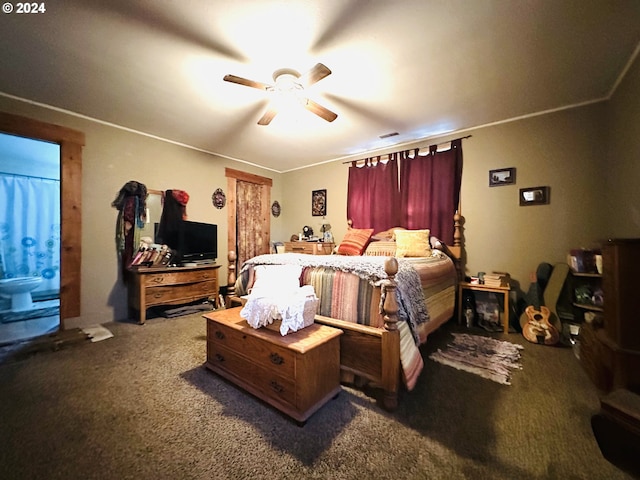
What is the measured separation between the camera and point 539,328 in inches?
93.1

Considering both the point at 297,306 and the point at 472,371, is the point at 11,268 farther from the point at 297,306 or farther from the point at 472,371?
the point at 472,371

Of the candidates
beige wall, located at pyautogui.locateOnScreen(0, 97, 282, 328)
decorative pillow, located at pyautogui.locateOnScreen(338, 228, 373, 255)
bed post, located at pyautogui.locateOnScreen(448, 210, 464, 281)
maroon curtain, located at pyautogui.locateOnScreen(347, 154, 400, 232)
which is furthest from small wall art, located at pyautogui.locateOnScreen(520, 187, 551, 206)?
beige wall, located at pyautogui.locateOnScreen(0, 97, 282, 328)

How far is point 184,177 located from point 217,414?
3322 mm

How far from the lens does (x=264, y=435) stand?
123 cm

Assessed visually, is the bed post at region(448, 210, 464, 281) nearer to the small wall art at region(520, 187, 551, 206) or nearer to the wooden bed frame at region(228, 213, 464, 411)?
the small wall art at region(520, 187, 551, 206)

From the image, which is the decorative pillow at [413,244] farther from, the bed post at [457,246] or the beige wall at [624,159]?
the beige wall at [624,159]

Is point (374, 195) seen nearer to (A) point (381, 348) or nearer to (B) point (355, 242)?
(B) point (355, 242)

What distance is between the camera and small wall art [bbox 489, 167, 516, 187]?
287 centimetres

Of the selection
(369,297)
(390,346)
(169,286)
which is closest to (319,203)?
(169,286)

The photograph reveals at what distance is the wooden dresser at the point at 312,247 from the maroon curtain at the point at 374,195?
0.57 metres

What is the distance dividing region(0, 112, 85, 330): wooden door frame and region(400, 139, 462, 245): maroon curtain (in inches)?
158

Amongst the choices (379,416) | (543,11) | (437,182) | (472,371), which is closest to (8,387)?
(379,416)

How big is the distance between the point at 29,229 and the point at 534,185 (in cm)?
764

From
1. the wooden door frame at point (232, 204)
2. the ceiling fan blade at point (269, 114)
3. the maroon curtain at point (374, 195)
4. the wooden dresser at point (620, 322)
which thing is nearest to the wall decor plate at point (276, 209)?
the wooden door frame at point (232, 204)
